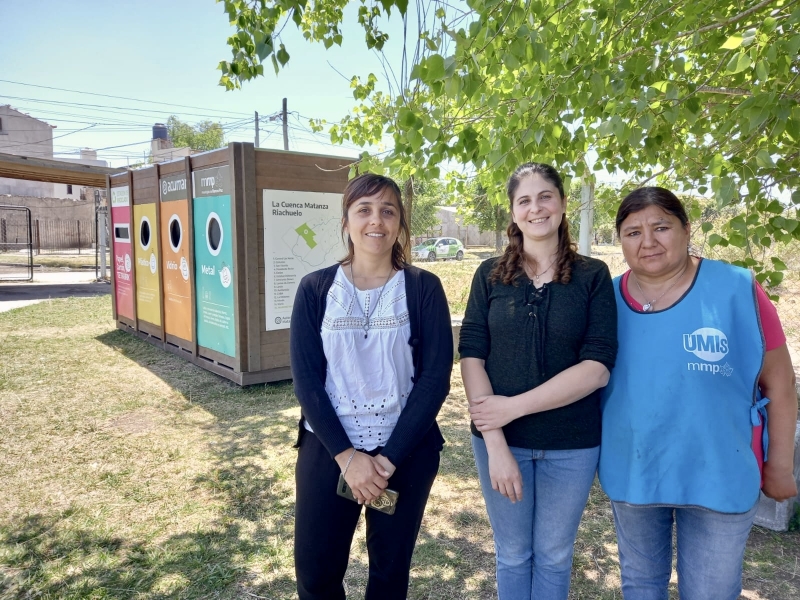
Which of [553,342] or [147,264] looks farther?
[147,264]

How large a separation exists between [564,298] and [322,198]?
466 cm

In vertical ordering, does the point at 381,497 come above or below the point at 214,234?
below

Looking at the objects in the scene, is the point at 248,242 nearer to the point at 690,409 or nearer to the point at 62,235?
the point at 690,409

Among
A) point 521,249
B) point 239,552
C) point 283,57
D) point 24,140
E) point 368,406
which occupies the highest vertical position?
point 24,140

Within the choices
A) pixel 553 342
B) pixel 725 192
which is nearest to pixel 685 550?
pixel 553 342

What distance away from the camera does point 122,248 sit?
9016 millimetres

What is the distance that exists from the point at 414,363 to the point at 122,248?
8485 mm

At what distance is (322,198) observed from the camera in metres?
6.14

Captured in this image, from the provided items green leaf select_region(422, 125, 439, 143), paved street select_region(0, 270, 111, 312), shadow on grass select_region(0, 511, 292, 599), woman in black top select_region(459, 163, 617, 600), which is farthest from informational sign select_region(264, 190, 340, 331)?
paved street select_region(0, 270, 111, 312)

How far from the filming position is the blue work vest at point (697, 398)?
171cm

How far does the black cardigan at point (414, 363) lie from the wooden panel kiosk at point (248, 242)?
12.4 feet

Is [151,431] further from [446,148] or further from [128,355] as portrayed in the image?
[446,148]

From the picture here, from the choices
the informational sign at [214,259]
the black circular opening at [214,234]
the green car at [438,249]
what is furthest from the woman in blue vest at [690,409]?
the green car at [438,249]

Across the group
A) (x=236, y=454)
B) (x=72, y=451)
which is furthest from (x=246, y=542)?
(x=72, y=451)
